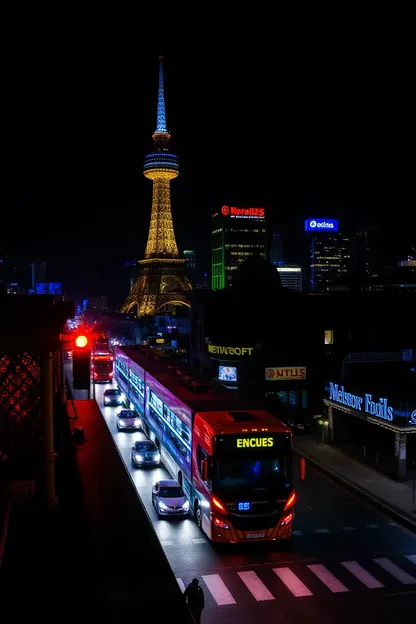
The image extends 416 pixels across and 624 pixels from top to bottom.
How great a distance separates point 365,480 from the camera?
2942 centimetres

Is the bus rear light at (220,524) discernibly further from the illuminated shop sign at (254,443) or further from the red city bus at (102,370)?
the red city bus at (102,370)

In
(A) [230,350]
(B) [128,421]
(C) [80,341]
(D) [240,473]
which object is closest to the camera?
(C) [80,341]

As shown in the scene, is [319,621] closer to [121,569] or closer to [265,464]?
[265,464]

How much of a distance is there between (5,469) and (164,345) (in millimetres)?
82270

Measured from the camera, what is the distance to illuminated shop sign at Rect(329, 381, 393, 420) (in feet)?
98.8

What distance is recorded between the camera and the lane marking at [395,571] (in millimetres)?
18719

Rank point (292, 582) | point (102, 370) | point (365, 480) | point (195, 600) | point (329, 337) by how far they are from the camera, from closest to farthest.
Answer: point (195, 600)
point (292, 582)
point (365, 480)
point (329, 337)
point (102, 370)

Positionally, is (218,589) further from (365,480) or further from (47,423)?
(365,480)

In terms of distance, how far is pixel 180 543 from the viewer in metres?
21.7

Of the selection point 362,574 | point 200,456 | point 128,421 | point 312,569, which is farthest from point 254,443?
point 128,421

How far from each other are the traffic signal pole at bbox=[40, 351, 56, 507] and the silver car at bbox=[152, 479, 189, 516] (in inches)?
537

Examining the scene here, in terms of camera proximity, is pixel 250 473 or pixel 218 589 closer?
pixel 218 589

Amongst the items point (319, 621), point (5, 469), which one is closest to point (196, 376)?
point (319, 621)

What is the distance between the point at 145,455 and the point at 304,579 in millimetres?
14362
